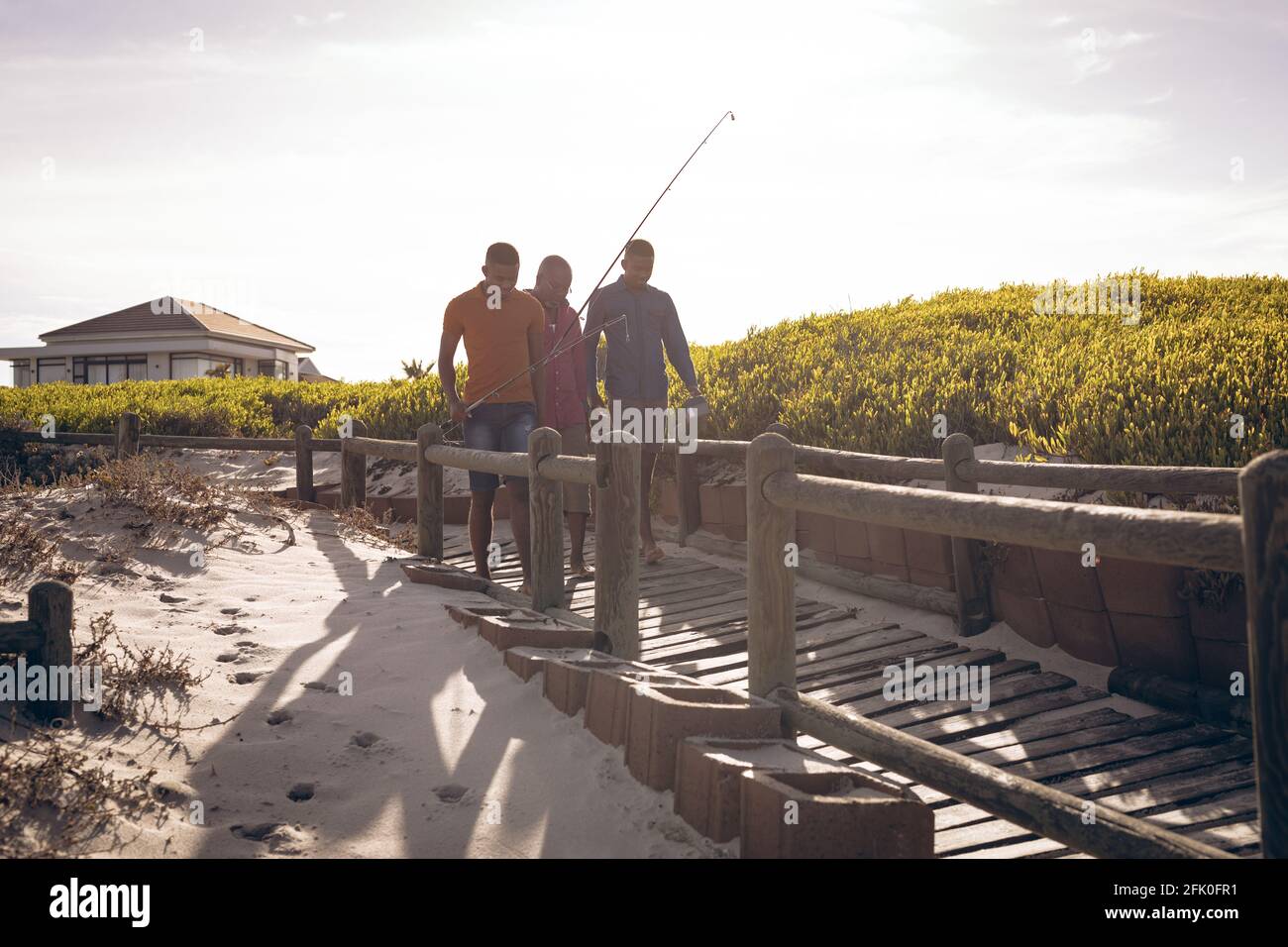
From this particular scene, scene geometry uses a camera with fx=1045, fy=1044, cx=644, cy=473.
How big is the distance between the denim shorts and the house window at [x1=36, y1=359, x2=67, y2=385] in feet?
111

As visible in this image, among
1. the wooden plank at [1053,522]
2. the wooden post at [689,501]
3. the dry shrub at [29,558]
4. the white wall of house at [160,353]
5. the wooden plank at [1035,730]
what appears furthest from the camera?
the white wall of house at [160,353]

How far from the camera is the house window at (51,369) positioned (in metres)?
35.2

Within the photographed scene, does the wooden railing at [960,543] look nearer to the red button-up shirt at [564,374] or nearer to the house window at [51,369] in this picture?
the red button-up shirt at [564,374]

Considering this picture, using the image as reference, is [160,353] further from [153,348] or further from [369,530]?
[369,530]

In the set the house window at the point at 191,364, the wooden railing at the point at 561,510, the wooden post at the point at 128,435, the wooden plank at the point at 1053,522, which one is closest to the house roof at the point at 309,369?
the house window at the point at 191,364

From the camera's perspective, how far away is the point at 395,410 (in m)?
12.8

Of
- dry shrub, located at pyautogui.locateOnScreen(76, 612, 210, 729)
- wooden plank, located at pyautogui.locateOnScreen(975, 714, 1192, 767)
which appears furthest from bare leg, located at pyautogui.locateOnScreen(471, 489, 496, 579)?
wooden plank, located at pyautogui.locateOnScreen(975, 714, 1192, 767)

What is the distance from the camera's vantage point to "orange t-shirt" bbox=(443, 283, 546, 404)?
6383 millimetres

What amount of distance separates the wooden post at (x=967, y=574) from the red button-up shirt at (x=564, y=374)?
2650 millimetres

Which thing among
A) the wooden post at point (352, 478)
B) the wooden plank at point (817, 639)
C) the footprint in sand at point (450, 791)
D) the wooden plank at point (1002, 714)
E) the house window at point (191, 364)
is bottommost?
the wooden plank at point (1002, 714)

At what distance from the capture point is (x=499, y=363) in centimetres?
639

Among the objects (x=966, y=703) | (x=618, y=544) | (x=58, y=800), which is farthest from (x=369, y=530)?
(x=58, y=800)
